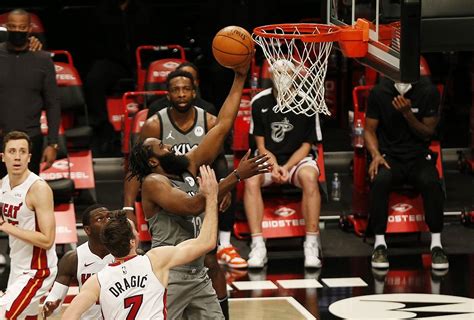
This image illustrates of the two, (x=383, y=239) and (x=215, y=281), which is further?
(x=383, y=239)

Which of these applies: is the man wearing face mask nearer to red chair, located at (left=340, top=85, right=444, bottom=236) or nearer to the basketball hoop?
the basketball hoop

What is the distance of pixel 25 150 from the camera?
24.1 feet

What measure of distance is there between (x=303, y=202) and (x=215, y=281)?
2434 millimetres

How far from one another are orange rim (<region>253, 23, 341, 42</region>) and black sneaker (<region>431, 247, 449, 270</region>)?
109 inches

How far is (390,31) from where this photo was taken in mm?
6793

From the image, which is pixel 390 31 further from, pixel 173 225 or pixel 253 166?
pixel 173 225

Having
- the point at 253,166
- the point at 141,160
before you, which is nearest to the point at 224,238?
the point at 141,160

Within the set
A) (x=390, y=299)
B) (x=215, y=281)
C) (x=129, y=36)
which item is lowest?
(x=390, y=299)

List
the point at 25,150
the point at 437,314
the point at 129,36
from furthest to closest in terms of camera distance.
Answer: the point at 129,36 < the point at 437,314 < the point at 25,150

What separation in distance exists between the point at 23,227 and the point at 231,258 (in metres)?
2.78

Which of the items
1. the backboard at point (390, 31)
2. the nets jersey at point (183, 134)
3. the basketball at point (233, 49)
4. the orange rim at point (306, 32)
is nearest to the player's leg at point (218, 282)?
the nets jersey at point (183, 134)

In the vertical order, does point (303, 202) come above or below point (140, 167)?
below

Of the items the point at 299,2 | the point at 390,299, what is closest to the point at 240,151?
the point at 390,299

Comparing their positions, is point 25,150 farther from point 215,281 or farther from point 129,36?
point 129,36
